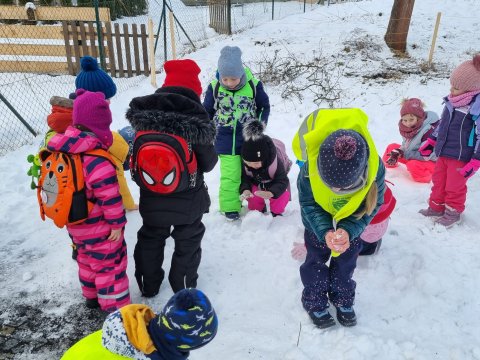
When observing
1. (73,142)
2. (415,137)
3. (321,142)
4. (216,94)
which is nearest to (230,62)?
(216,94)

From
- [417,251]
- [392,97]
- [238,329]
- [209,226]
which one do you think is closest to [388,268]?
[417,251]

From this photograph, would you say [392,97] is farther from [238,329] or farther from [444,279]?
[238,329]

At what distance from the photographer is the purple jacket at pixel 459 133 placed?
11.9 feet

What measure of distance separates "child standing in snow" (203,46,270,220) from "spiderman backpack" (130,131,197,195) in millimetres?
1520

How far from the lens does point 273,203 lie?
407cm

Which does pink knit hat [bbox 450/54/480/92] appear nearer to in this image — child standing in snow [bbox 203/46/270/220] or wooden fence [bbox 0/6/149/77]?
child standing in snow [bbox 203/46/270/220]

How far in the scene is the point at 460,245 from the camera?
355cm

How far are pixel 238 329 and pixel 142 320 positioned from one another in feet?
4.33

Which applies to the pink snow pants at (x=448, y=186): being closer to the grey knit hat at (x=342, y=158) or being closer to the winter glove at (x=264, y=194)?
the winter glove at (x=264, y=194)

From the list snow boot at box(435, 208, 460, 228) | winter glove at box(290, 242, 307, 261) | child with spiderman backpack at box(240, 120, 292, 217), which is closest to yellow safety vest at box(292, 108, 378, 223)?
winter glove at box(290, 242, 307, 261)

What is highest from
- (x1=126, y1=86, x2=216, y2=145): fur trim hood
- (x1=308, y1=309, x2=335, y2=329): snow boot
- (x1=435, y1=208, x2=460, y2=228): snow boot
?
(x1=126, y1=86, x2=216, y2=145): fur trim hood

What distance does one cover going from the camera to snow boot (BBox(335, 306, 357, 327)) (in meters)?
2.68

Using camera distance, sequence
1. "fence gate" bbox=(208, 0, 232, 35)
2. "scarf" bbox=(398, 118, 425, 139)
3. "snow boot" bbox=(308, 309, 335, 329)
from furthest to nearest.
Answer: "fence gate" bbox=(208, 0, 232, 35) < "scarf" bbox=(398, 118, 425, 139) < "snow boot" bbox=(308, 309, 335, 329)

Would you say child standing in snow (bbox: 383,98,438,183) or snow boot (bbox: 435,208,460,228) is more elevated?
child standing in snow (bbox: 383,98,438,183)
